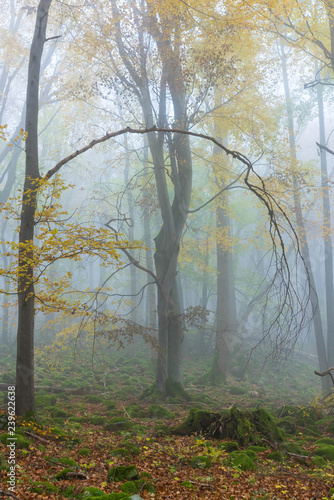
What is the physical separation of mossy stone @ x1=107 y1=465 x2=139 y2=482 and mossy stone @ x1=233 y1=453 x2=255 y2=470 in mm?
1368

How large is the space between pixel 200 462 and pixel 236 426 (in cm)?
136

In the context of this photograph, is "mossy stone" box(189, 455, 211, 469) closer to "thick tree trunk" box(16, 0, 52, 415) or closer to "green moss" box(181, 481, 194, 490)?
"green moss" box(181, 481, 194, 490)

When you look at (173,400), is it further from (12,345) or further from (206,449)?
(12,345)

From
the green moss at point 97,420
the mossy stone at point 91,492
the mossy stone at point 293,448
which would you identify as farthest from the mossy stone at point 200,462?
the green moss at point 97,420

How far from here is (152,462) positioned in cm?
471

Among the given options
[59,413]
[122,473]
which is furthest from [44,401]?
[122,473]

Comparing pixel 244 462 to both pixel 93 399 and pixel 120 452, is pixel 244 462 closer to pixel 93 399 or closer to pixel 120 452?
pixel 120 452

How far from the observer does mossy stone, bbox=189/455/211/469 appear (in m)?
4.67

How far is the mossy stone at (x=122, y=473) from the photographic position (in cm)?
405

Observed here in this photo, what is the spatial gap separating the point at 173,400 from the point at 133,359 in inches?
273

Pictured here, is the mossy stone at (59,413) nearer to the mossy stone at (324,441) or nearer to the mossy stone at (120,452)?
the mossy stone at (120,452)

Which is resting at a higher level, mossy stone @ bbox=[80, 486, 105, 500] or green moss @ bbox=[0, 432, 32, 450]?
green moss @ bbox=[0, 432, 32, 450]

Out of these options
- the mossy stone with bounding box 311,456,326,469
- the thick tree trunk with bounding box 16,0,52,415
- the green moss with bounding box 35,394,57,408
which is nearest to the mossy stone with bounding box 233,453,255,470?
the mossy stone with bounding box 311,456,326,469

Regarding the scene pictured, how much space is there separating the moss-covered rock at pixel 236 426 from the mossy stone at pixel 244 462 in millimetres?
876
